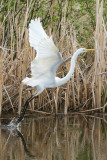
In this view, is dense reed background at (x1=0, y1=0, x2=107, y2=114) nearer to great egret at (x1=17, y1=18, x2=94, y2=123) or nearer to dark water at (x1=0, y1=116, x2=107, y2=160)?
dark water at (x1=0, y1=116, x2=107, y2=160)

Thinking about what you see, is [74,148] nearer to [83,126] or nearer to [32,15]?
[83,126]

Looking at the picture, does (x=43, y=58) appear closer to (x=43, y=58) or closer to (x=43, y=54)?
(x=43, y=58)

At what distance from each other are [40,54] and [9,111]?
217cm

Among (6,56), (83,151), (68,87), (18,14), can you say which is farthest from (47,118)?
(18,14)

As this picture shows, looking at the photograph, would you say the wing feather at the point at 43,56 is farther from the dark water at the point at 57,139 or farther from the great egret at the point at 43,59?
the dark water at the point at 57,139

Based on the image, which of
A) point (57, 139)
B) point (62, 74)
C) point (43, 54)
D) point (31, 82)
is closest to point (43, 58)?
point (43, 54)

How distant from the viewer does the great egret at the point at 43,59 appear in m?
5.61

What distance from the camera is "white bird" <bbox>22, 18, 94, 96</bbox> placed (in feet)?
18.4

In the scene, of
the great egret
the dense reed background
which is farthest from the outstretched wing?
the dense reed background

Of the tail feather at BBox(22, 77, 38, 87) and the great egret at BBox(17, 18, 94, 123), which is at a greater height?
the great egret at BBox(17, 18, 94, 123)

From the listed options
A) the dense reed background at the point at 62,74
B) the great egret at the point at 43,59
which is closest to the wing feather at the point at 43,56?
the great egret at the point at 43,59

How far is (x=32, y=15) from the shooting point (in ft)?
27.9

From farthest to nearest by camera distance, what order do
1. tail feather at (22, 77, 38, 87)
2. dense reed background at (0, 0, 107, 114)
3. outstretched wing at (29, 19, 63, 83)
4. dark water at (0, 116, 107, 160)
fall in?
1. dense reed background at (0, 0, 107, 114)
2. tail feather at (22, 77, 38, 87)
3. outstretched wing at (29, 19, 63, 83)
4. dark water at (0, 116, 107, 160)

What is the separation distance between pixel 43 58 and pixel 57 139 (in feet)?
3.99
